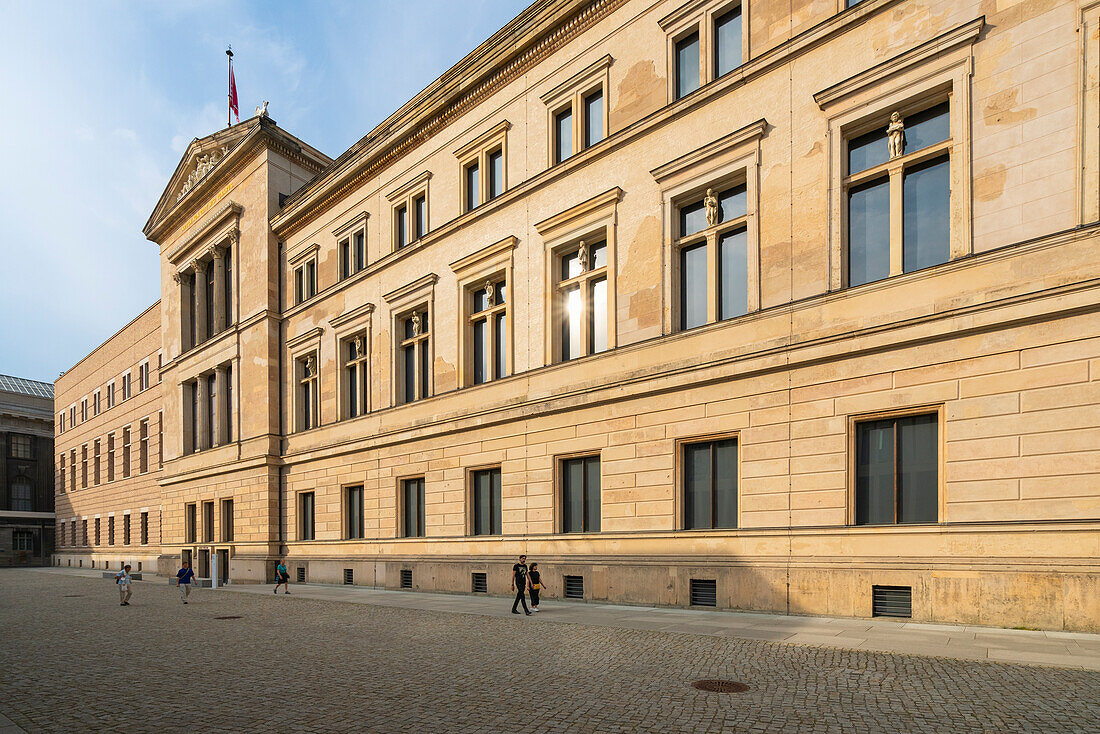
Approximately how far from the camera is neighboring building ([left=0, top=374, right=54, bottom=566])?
74250 millimetres

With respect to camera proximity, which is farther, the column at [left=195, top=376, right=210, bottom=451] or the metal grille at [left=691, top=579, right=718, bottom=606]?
the column at [left=195, top=376, right=210, bottom=451]

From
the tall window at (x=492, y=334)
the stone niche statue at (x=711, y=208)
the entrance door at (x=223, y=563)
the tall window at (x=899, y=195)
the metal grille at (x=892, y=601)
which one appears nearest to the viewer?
the metal grille at (x=892, y=601)

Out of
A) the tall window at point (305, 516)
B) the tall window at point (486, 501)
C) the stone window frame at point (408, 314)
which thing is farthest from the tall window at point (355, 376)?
the tall window at point (486, 501)

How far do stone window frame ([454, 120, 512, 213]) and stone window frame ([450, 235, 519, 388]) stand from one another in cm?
196

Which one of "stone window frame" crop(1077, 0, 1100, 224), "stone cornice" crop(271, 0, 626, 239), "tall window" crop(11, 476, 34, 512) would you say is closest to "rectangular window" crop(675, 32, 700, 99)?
"stone cornice" crop(271, 0, 626, 239)

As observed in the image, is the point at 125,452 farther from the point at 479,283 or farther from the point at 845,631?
the point at 845,631

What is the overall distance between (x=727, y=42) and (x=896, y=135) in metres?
5.75

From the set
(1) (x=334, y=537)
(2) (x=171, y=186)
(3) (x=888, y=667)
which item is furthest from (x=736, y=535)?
(2) (x=171, y=186)

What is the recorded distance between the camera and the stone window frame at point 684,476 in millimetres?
17531

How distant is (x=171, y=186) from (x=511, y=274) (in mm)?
33575

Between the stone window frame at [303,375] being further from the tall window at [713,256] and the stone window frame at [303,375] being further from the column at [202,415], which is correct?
the tall window at [713,256]

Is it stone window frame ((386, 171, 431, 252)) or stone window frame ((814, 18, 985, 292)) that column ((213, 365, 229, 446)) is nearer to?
stone window frame ((386, 171, 431, 252))

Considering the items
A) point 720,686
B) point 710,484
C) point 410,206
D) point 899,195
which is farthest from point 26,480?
point 899,195

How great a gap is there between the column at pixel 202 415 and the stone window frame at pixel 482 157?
25.0m
